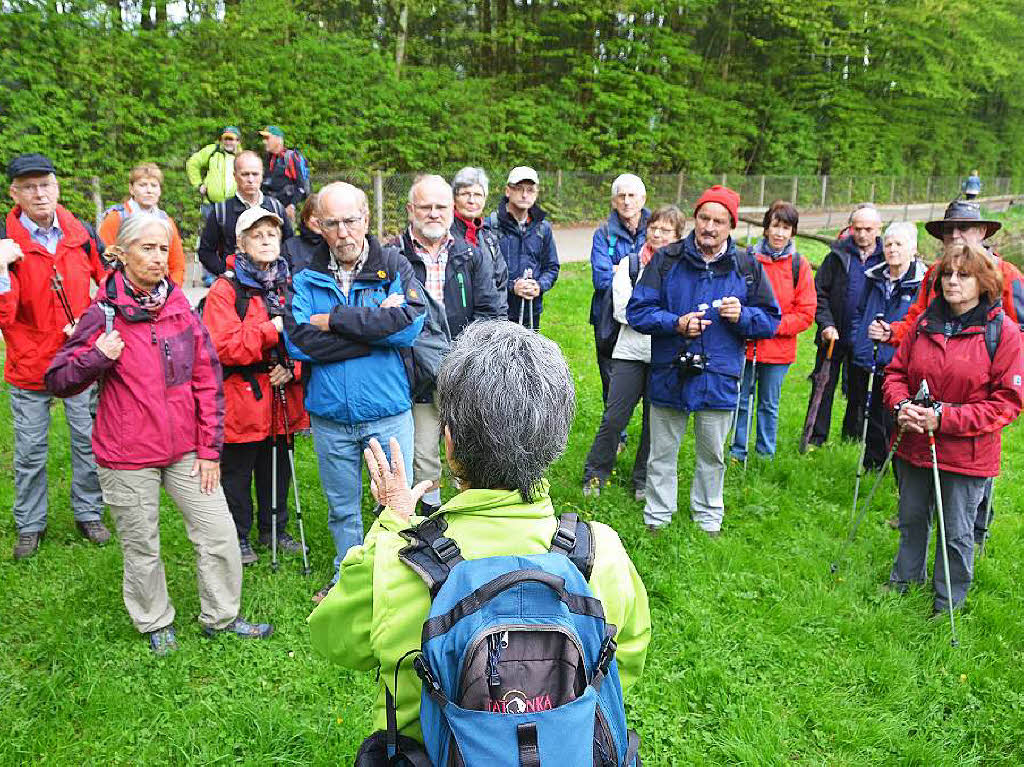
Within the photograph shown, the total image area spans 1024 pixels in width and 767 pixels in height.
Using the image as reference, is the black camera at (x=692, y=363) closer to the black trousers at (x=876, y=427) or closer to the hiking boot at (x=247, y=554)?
the black trousers at (x=876, y=427)

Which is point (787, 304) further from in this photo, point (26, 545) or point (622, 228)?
point (26, 545)

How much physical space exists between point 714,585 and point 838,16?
3142cm

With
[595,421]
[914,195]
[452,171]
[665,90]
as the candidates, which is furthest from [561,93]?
[914,195]

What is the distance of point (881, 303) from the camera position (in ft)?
21.2

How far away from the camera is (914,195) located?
1394 inches

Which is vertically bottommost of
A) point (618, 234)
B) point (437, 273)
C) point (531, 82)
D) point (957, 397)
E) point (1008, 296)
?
point (957, 397)

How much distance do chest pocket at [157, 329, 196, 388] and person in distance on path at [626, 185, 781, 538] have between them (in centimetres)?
280

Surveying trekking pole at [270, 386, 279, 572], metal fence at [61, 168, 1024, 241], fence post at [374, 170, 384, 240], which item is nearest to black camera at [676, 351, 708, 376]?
trekking pole at [270, 386, 279, 572]

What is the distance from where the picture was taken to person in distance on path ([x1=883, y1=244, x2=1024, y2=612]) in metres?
4.23

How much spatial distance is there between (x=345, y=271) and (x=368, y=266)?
0.14 m

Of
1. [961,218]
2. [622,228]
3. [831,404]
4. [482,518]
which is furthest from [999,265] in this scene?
[482,518]

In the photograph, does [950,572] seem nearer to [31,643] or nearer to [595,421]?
[595,421]

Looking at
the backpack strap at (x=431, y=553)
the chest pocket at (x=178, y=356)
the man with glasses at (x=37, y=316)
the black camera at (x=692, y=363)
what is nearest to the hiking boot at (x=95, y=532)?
the man with glasses at (x=37, y=316)

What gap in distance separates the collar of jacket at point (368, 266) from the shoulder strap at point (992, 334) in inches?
130
